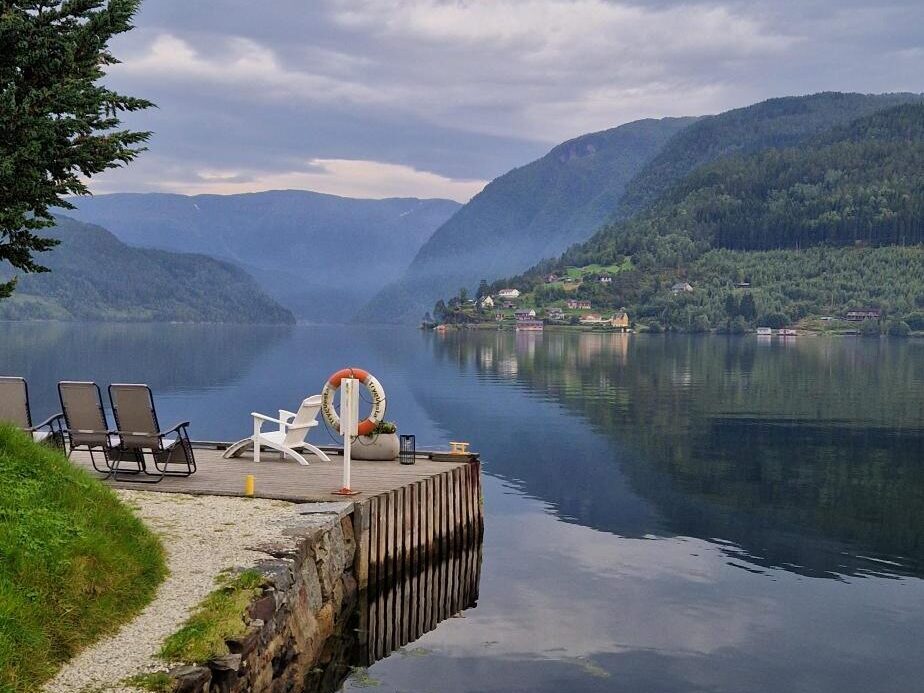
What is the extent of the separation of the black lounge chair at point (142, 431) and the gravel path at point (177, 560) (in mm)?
972

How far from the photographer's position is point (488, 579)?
784 inches

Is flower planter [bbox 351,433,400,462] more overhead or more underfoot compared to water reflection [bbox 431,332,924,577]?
more overhead

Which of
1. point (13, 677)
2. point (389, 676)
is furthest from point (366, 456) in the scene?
point (13, 677)

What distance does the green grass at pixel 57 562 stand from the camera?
8586 mm

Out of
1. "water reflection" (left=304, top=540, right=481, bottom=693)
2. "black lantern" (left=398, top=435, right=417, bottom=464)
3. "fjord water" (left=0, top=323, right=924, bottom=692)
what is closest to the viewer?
"water reflection" (left=304, top=540, right=481, bottom=693)

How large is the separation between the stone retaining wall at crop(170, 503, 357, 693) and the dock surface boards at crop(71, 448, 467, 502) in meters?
1.22

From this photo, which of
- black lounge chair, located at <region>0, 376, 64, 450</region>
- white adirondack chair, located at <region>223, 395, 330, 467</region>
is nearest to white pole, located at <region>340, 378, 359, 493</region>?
white adirondack chair, located at <region>223, 395, 330, 467</region>

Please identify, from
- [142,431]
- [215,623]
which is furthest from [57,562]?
[142,431]

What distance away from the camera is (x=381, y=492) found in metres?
16.5

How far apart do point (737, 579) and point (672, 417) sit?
32.6 meters

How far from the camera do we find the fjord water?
15486 mm

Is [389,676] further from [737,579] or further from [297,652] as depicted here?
[737,579]

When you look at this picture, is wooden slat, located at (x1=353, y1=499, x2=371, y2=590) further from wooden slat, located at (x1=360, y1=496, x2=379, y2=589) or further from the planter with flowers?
the planter with flowers

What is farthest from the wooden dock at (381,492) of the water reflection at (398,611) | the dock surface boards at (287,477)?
the water reflection at (398,611)
